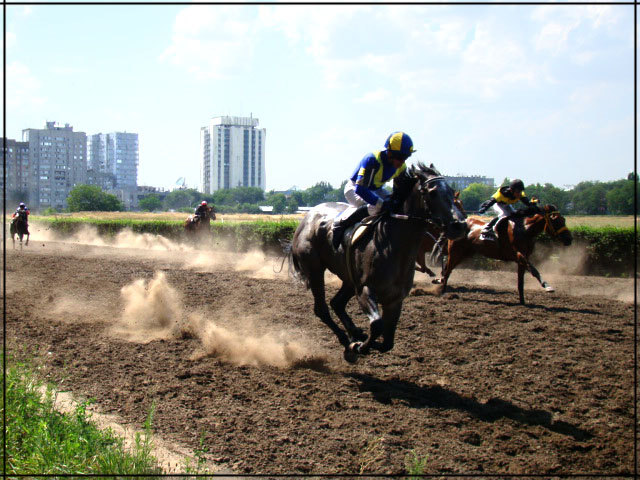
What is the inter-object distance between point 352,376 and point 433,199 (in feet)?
7.60

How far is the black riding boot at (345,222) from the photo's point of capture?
6.92 meters

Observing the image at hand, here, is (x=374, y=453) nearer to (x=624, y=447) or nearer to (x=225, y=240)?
(x=624, y=447)

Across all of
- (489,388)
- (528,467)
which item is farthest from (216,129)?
(528,467)

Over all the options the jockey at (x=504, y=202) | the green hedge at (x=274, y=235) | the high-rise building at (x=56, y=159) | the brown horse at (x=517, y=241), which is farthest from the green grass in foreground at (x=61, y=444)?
the high-rise building at (x=56, y=159)

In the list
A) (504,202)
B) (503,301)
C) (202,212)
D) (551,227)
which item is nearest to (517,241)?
(551,227)

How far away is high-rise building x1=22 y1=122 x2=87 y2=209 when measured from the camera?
18377 millimetres

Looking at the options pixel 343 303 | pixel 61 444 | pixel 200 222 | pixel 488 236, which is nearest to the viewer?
pixel 61 444

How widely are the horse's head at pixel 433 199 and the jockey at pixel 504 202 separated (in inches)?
258

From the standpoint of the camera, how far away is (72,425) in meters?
4.96

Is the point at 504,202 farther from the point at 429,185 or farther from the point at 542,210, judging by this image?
the point at 429,185

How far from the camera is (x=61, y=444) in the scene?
4629 mm

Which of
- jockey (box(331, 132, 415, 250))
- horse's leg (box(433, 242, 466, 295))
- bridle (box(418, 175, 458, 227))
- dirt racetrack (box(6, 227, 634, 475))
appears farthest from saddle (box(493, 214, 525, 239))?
bridle (box(418, 175, 458, 227))

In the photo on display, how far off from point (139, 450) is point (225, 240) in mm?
22711

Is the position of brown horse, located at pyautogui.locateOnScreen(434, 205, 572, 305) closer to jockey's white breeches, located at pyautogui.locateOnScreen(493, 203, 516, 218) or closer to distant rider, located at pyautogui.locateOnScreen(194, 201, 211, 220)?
jockey's white breeches, located at pyautogui.locateOnScreen(493, 203, 516, 218)
